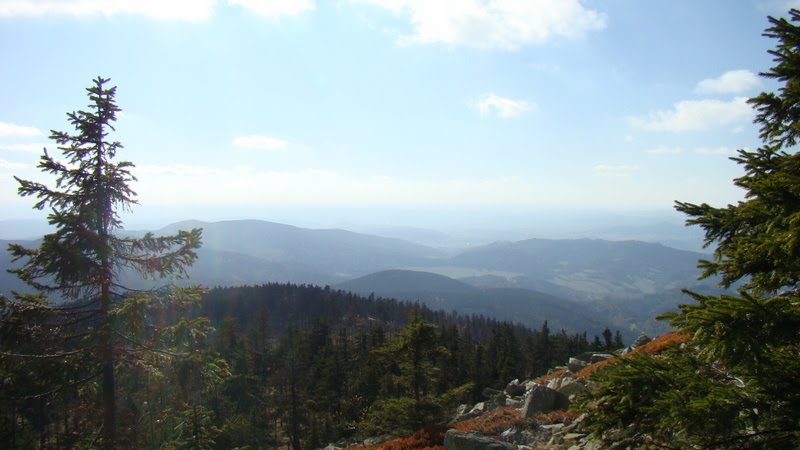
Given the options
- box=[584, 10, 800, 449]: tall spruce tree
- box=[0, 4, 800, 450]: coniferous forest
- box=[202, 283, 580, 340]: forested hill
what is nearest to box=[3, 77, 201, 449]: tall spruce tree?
box=[0, 4, 800, 450]: coniferous forest

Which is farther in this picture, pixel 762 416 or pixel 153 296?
pixel 153 296

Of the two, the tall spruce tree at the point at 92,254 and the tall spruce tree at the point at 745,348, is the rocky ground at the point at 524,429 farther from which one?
the tall spruce tree at the point at 92,254

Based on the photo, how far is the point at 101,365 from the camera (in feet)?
37.7

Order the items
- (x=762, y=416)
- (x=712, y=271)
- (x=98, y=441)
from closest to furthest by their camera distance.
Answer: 1. (x=762, y=416)
2. (x=712, y=271)
3. (x=98, y=441)

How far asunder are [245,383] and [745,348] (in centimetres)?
6449

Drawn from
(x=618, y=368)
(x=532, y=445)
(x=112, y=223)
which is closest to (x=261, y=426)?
(x=532, y=445)

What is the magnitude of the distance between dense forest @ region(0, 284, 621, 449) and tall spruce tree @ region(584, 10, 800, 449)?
9957mm

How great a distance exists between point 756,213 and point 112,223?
15.2m

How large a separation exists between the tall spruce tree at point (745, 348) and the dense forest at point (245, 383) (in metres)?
9.96

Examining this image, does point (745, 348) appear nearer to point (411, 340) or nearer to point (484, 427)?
point (484, 427)

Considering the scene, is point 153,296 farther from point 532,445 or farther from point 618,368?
point 532,445

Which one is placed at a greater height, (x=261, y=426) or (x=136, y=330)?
(x=136, y=330)

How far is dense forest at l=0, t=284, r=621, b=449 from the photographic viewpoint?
37.2 feet

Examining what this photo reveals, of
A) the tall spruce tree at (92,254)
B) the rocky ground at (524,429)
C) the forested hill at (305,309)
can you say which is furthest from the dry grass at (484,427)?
the forested hill at (305,309)
